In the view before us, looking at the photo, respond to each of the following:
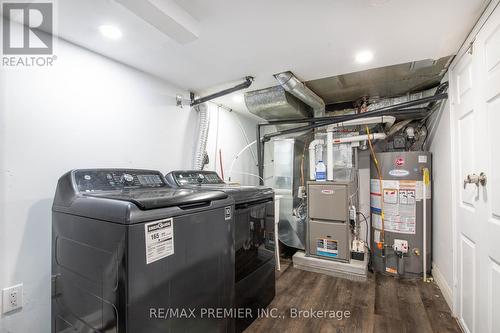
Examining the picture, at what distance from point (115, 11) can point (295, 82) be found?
5.02 feet

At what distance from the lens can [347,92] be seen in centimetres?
284

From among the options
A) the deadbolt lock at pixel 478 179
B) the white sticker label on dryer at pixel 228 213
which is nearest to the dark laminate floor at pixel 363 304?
the white sticker label on dryer at pixel 228 213

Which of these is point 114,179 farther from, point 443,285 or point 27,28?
point 443,285

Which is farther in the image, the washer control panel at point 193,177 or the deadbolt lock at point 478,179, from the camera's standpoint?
the washer control panel at point 193,177

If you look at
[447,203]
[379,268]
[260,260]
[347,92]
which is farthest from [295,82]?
[379,268]

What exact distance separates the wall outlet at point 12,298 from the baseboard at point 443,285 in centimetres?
312

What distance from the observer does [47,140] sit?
143 cm

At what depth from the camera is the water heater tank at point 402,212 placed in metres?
2.57

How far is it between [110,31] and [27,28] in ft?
1.53

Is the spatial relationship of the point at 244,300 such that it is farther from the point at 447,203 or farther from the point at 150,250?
the point at 447,203

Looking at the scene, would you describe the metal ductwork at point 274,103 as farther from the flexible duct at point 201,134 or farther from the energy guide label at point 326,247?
the energy guide label at point 326,247

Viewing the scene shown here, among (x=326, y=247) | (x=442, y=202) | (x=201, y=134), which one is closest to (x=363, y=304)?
(x=326, y=247)

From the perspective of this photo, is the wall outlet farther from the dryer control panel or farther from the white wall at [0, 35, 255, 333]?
the dryer control panel

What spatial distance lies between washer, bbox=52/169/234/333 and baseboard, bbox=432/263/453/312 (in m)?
1.98
